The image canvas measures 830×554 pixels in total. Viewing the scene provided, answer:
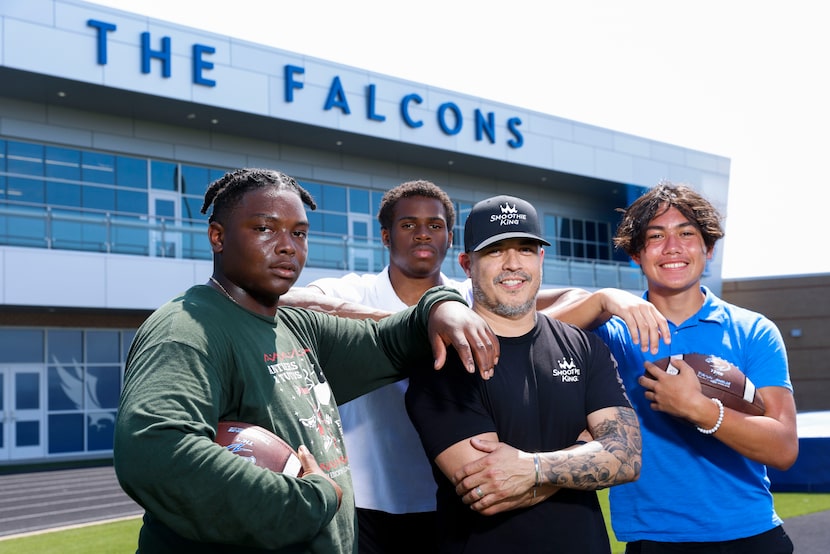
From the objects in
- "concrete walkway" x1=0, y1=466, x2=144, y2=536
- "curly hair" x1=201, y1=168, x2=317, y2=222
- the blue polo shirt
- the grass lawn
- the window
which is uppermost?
the window

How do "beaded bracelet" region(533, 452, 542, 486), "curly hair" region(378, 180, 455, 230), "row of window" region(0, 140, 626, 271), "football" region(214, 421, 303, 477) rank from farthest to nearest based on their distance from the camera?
1. "row of window" region(0, 140, 626, 271)
2. "curly hair" region(378, 180, 455, 230)
3. "beaded bracelet" region(533, 452, 542, 486)
4. "football" region(214, 421, 303, 477)

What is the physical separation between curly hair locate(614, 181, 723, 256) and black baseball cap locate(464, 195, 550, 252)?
71cm

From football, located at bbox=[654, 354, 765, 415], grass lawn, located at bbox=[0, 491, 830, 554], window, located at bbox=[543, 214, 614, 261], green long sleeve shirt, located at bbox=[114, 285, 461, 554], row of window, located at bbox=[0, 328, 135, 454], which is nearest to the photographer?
green long sleeve shirt, located at bbox=[114, 285, 461, 554]

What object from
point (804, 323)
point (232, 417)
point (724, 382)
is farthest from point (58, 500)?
point (804, 323)

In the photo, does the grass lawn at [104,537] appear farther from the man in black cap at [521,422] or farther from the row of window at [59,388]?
the row of window at [59,388]

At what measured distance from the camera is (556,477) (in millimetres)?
2961

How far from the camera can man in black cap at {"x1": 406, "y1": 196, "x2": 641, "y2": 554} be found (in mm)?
2982

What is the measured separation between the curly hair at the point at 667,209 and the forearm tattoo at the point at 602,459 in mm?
971

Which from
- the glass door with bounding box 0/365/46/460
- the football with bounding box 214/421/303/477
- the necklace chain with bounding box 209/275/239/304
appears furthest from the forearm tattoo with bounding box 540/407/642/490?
the glass door with bounding box 0/365/46/460

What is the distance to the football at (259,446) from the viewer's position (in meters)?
2.54

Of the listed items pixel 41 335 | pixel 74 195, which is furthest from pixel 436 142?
pixel 41 335

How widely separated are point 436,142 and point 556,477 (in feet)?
75.7

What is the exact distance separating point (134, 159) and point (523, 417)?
21169 mm

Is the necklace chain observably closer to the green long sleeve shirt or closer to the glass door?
the green long sleeve shirt
